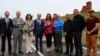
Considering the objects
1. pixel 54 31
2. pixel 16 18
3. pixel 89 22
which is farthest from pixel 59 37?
pixel 89 22

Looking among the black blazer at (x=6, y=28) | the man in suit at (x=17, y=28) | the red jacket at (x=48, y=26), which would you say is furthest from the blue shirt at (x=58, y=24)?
the black blazer at (x=6, y=28)

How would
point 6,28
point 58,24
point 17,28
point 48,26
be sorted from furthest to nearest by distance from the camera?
point 48,26, point 58,24, point 17,28, point 6,28

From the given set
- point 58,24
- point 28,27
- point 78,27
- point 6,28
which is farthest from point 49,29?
point 78,27

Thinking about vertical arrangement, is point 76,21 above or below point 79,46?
above

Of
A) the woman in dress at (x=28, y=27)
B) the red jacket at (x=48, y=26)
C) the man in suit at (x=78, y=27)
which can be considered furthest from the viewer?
the red jacket at (x=48, y=26)

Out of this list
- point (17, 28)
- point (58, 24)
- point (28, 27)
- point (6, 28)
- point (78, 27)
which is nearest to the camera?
point (78, 27)

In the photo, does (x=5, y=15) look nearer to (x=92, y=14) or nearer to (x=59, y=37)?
(x=59, y=37)

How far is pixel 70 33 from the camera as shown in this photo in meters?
20.2

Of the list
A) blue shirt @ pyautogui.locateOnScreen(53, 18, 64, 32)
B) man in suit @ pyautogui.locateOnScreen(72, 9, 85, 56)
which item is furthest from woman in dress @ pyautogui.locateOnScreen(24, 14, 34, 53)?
man in suit @ pyautogui.locateOnScreen(72, 9, 85, 56)

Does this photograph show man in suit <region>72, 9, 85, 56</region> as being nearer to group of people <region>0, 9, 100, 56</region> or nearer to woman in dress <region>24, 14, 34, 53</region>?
group of people <region>0, 9, 100, 56</region>

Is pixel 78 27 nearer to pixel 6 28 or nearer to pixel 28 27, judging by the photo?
pixel 28 27

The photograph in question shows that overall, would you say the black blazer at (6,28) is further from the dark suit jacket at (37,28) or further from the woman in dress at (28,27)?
the dark suit jacket at (37,28)

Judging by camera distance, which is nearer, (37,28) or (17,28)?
(17,28)

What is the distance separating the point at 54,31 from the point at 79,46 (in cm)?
369
